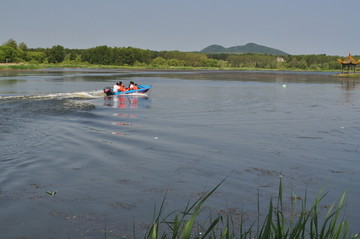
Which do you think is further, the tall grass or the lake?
the lake

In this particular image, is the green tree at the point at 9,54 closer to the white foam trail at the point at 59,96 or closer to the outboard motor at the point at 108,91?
the white foam trail at the point at 59,96

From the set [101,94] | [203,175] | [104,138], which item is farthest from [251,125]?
[101,94]

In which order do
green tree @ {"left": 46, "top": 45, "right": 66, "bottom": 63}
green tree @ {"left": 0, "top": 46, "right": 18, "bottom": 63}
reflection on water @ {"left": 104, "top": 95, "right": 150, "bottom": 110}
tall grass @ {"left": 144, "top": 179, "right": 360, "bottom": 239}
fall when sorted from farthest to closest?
green tree @ {"left": 46, "top": 45, "right": 66, "bottom": 63} → green tree @ {"left": 0, "top": 46, "right": 18, "bottom": 63} → reflection on water @ {"left": 104, "top": 95, "right": 150, "bottom": 110} → tall grass @ {"left": 144, "top": 179, "right": 360, "bottom": 239}

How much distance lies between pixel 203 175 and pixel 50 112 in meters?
15.9

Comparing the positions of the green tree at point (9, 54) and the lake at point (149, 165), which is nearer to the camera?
the lake at point (149, 165)

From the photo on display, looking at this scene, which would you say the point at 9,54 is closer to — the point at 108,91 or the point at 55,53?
the point at 55,53

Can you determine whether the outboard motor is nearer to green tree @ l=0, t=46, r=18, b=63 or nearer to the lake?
the lake

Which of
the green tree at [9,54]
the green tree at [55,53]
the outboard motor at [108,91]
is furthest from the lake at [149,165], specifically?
the green tree at [55,53]

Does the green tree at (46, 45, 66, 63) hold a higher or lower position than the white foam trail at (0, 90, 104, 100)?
higher

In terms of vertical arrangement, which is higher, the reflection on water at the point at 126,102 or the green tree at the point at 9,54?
the green tree at the point at 9,54

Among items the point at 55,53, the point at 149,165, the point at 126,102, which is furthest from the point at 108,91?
the point at 55,53

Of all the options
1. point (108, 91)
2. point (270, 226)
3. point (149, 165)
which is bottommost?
point (149, 165)

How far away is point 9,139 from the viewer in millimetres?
16266

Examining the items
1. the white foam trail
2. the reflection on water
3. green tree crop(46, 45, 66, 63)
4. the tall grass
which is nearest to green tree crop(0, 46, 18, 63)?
green tree crop(46, 45, 66, 63)
